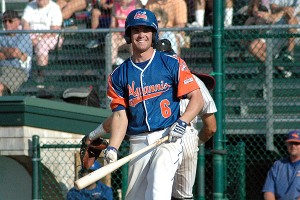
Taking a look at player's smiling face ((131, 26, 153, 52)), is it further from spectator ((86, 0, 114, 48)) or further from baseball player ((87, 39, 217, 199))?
spectator ((86, 0, 114, 48))

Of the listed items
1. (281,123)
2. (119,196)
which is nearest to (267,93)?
(281,123)

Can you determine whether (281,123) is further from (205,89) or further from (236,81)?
(205,89)

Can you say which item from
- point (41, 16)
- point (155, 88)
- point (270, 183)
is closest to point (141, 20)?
point (155, 88)

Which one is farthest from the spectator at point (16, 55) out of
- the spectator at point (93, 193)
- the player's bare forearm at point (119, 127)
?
the player's bare forearm at point (119, 127)

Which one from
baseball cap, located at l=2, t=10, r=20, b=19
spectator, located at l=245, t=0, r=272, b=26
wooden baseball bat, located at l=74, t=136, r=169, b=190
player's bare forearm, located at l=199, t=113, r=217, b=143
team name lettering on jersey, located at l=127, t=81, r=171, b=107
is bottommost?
wooden baseball bat, located at l=74, t=136, r=169, b=190

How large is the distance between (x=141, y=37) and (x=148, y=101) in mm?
484

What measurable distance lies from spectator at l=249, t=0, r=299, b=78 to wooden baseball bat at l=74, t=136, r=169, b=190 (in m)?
3.17

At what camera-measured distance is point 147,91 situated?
6219 mm

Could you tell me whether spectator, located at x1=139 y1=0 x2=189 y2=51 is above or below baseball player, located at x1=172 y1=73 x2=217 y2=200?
above

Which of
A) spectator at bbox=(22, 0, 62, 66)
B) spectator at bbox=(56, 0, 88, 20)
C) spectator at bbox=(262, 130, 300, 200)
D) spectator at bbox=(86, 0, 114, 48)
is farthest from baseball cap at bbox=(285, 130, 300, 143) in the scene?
spectator at bbox=(56, 0, 88, 20)

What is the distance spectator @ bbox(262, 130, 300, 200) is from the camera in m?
8.05

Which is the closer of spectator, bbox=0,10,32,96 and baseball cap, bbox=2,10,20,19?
spectator, bbox=0,10,32,96

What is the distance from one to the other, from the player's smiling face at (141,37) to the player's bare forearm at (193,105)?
1.62ft

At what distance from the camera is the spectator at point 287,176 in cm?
805
